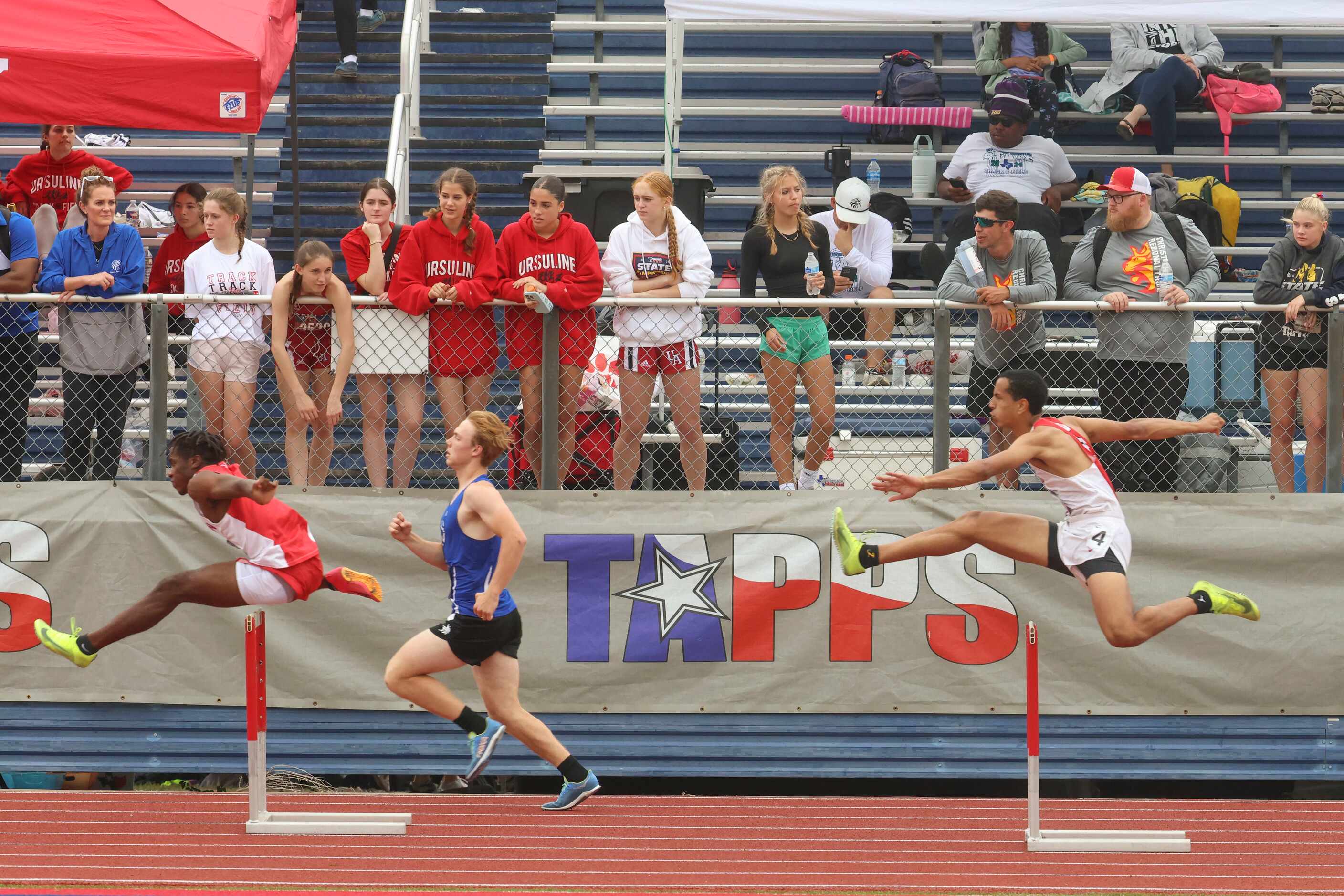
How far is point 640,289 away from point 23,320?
3.56 meters

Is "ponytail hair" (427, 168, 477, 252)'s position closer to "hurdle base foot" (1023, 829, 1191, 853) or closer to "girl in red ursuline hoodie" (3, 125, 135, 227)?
"girl in red ursuline hoodie" (3, 125, 135, 227)

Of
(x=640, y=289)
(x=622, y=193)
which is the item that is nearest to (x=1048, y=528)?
(x=640, y=289)

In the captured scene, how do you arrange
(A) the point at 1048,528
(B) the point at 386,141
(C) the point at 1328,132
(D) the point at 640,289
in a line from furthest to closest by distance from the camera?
(C) the point at 1328,132 → (B) the point at 386,141 → (D) the point at 640,289 → (A) the point at 1048,528

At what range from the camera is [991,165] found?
537 inches

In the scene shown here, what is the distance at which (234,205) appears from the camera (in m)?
9.45

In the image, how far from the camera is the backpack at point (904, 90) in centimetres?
1501

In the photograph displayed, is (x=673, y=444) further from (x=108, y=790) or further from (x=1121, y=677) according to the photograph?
(x=108, y=790)

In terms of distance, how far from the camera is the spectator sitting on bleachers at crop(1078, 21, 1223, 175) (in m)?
14.8

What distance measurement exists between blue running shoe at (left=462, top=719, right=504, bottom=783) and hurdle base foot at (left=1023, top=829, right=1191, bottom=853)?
2775 mm

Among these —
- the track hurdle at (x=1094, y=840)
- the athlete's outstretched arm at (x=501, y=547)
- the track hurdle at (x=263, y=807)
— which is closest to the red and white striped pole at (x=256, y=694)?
the track hurdle at (x=263, y=807)

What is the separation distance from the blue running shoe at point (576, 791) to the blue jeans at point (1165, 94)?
9.14 metres

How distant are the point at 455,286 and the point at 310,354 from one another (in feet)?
3.22

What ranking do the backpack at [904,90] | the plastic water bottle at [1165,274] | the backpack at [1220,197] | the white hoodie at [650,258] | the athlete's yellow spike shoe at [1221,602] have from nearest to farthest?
→ the athlete's yellow spike shoe at [1221,602]
the plastic water bottle at [1165,274]
the white hoodie at [650,258]
the backpack at [1220,197]
the backpack at [904,90]

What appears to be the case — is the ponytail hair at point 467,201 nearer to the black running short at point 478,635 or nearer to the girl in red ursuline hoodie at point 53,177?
the black running short at point 478,635
